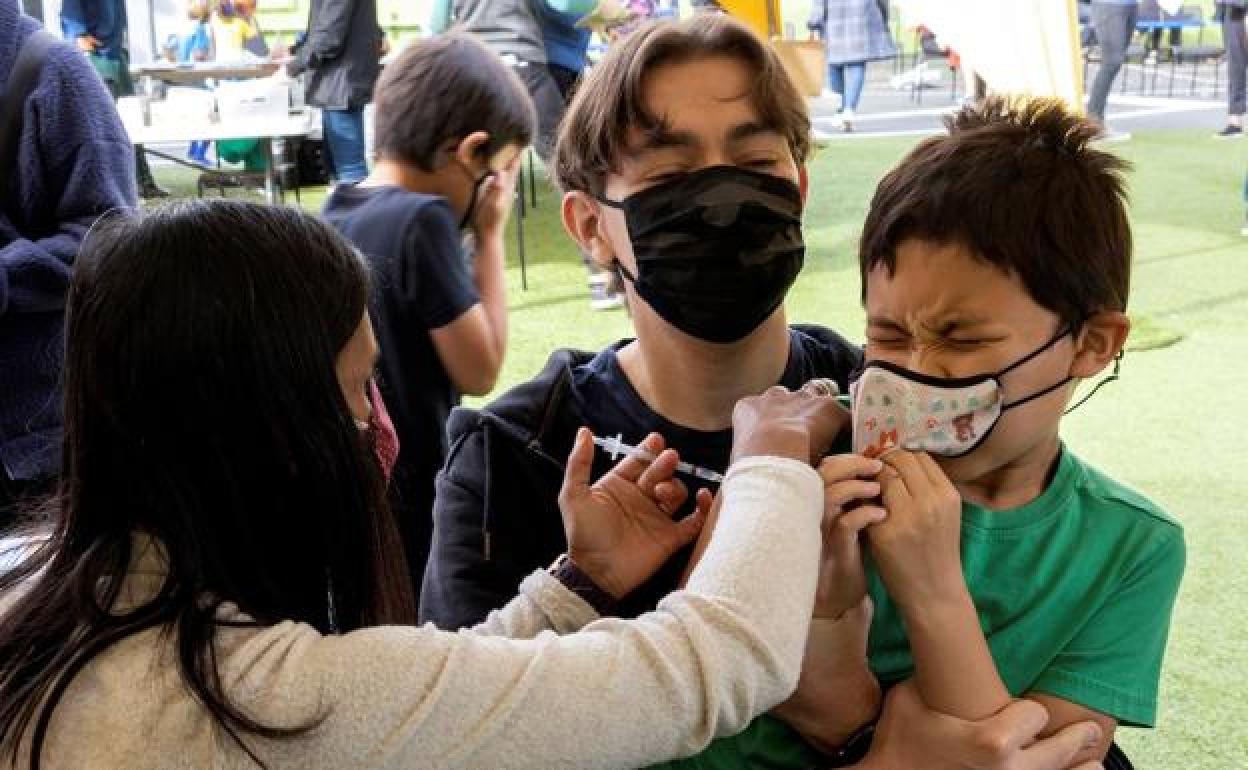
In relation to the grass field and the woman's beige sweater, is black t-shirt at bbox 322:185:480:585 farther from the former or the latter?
the woman's beige sweater

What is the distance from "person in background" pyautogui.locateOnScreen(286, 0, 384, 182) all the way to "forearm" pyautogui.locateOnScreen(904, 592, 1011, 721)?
6.97 meters

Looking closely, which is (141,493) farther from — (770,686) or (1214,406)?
(1214,406)

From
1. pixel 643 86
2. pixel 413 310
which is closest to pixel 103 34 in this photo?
pixel 413 310

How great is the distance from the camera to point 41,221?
2.70 meters

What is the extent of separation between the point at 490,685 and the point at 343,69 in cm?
726

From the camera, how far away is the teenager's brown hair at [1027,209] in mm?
1490

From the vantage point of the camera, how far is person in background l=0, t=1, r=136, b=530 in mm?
2553

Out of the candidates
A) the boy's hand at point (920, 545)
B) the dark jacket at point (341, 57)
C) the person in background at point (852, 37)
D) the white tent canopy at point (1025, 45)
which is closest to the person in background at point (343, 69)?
the dark jacket at point (341, 57)

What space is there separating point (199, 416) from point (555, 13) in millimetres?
6198

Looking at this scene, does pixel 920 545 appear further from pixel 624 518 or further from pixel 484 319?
pixel 484 319

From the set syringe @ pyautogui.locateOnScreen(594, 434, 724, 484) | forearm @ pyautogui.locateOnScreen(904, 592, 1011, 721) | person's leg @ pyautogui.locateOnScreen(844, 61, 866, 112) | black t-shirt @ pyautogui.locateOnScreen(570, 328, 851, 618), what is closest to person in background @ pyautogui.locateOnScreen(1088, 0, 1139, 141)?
person's leg @ pyautogui.locateOnScreen(844, 61, 866, 112)

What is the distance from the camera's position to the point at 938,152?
1.59 meters

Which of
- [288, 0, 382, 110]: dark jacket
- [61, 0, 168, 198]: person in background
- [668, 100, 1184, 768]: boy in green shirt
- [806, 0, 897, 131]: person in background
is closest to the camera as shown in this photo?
[668, 100, 1184, 768]: boy in green shirt

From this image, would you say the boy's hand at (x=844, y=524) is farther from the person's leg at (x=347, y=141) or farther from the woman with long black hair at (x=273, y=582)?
the person's leg at (x=347, y=141)
